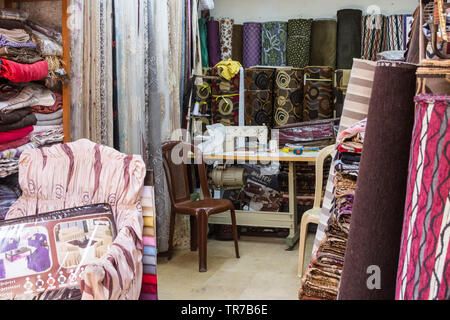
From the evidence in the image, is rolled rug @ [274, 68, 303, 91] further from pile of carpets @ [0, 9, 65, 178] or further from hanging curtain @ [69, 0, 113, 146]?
pile of carpets @ [0, 9, 65, 178]

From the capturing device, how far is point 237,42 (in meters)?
5.74

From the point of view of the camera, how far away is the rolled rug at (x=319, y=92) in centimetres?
512

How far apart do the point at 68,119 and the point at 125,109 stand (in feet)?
2.25

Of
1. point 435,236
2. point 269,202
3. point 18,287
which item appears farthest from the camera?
point 269,202

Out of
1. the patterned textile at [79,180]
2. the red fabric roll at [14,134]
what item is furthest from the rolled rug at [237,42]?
the patterned textile at [79,180]

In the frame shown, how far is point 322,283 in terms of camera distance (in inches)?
62.8

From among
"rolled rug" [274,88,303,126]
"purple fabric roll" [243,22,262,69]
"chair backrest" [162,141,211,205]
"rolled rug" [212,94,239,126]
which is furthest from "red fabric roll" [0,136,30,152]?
"purple fabric roll" [243,22,262,69]

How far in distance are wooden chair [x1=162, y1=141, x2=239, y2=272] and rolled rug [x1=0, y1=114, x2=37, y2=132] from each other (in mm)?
1427

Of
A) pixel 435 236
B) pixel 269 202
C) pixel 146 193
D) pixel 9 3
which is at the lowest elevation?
pixel 269 202

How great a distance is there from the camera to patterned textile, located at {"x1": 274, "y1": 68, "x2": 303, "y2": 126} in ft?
17.0

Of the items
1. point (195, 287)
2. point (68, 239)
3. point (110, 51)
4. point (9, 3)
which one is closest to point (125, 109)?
point (110, 51)

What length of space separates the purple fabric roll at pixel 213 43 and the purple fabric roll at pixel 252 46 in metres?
0.31

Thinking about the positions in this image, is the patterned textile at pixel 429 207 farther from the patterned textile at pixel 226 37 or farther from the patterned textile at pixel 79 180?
the patterned textile at pixel 226 37
